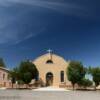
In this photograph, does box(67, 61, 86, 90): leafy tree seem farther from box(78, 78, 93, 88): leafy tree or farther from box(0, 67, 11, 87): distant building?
box(0, 67, 11, 87): distant building

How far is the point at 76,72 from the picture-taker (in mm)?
59750

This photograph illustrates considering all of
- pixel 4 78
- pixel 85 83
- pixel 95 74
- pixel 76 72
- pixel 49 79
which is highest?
pixel 76 72

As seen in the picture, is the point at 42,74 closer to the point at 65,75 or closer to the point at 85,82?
the point at 65,75

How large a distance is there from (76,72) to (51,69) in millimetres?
12520

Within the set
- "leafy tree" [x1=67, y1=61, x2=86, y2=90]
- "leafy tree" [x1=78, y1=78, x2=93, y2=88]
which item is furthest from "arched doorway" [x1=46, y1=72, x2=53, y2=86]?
"leafy tree" [x1=78, y1=78, x2=93, y2=88]

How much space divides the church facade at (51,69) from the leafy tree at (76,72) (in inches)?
293

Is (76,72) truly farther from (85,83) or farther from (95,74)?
(95,74)

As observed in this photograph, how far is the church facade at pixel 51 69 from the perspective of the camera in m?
70.2

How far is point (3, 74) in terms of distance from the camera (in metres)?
71.7

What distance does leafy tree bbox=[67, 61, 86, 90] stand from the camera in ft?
198

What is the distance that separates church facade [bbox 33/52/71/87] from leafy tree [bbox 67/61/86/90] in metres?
7.45

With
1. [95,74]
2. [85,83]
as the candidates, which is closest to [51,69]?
[85,83]

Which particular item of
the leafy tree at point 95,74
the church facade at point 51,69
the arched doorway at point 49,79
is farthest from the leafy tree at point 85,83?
the arched doorway at point 49,79

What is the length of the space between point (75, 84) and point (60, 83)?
4744 millimetres
